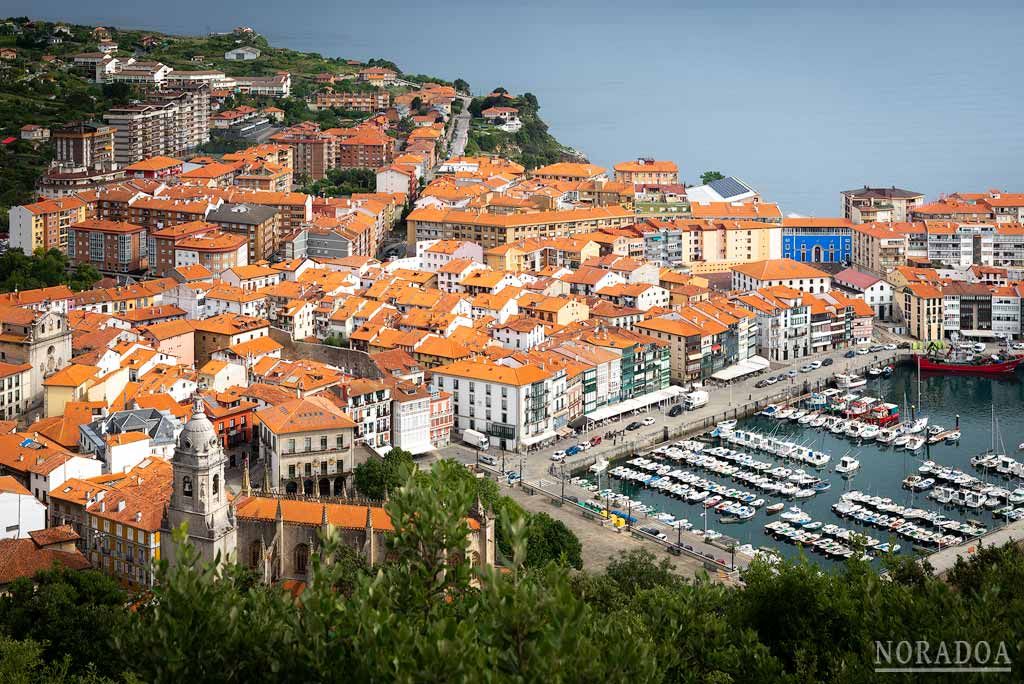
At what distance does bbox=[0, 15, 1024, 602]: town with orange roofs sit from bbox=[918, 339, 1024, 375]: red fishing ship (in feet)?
0.17

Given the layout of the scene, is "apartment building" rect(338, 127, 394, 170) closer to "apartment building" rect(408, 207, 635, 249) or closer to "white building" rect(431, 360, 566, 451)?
"apartment building" rect(408, 207, 635, 249)

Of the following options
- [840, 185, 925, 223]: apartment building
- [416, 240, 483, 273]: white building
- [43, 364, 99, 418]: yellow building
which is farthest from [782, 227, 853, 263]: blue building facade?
[43, 364, 99, 418]: yellow building

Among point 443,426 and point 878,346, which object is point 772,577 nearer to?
point 443,426

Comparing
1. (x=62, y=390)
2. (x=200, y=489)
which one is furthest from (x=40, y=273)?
(x=200, y=489)

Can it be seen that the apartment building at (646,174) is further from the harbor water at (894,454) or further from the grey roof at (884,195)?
the harbor water at (894,454)

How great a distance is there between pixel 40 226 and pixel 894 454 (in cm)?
1491

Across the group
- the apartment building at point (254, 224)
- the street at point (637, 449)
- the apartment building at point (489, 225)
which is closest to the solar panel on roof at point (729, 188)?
the apartment building at point (489, 225)

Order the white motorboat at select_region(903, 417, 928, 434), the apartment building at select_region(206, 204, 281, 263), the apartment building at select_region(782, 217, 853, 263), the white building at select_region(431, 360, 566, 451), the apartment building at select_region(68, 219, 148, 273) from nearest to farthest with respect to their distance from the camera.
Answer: the white building at select_region(431, 360, 566, 451) → the white motorboat at select_region(903, 417, 928, 434) → the apartment building at select_region(68, 219, 148, 273) → the apartment building at select_region(206, 204, 281, 263) → the apartment building at select_region(782, 217, 853, 263)

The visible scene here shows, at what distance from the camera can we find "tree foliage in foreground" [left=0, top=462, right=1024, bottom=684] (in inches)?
207

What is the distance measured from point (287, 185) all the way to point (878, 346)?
520 inches

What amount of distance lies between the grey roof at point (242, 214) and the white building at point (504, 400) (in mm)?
8196

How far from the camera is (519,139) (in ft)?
124

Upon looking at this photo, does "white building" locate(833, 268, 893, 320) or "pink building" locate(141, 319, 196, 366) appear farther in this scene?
"white building" locate(833, 268, 893, 320)

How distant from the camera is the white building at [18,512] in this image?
12.2 m
